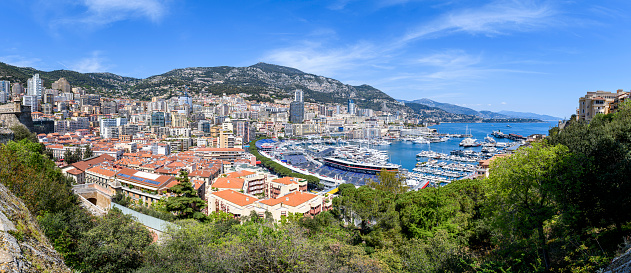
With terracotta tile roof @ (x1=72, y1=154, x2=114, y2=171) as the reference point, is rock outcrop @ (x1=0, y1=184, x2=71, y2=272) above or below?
above

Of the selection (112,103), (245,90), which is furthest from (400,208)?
(245,90)

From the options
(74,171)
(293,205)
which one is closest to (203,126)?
(74,171)

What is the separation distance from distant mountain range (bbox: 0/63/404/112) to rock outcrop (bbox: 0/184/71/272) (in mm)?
71373

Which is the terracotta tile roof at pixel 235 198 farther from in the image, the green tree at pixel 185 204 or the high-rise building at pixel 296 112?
the high-rise building at pixel 296 112

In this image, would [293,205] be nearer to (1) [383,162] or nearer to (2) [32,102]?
(1) [383,162]

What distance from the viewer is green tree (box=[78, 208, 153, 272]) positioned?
499 cm

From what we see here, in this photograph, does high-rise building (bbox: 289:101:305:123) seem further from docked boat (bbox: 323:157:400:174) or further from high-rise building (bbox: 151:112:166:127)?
docked boat (bbox: 323:157:400:174)

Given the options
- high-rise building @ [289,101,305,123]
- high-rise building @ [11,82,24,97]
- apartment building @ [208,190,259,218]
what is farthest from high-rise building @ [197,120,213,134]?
apartment building @ [208,190,259,218]

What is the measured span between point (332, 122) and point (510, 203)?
75.1 m

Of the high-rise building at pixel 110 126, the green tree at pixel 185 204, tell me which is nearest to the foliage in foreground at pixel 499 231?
the green tree at pixel 185 204

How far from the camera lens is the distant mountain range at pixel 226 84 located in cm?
7475

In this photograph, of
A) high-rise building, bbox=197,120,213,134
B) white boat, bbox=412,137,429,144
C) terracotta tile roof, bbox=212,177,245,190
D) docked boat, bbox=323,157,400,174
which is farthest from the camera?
white boat, bbox=412,137,429,144

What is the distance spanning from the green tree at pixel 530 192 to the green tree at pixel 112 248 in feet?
21.0

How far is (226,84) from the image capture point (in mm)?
98062
